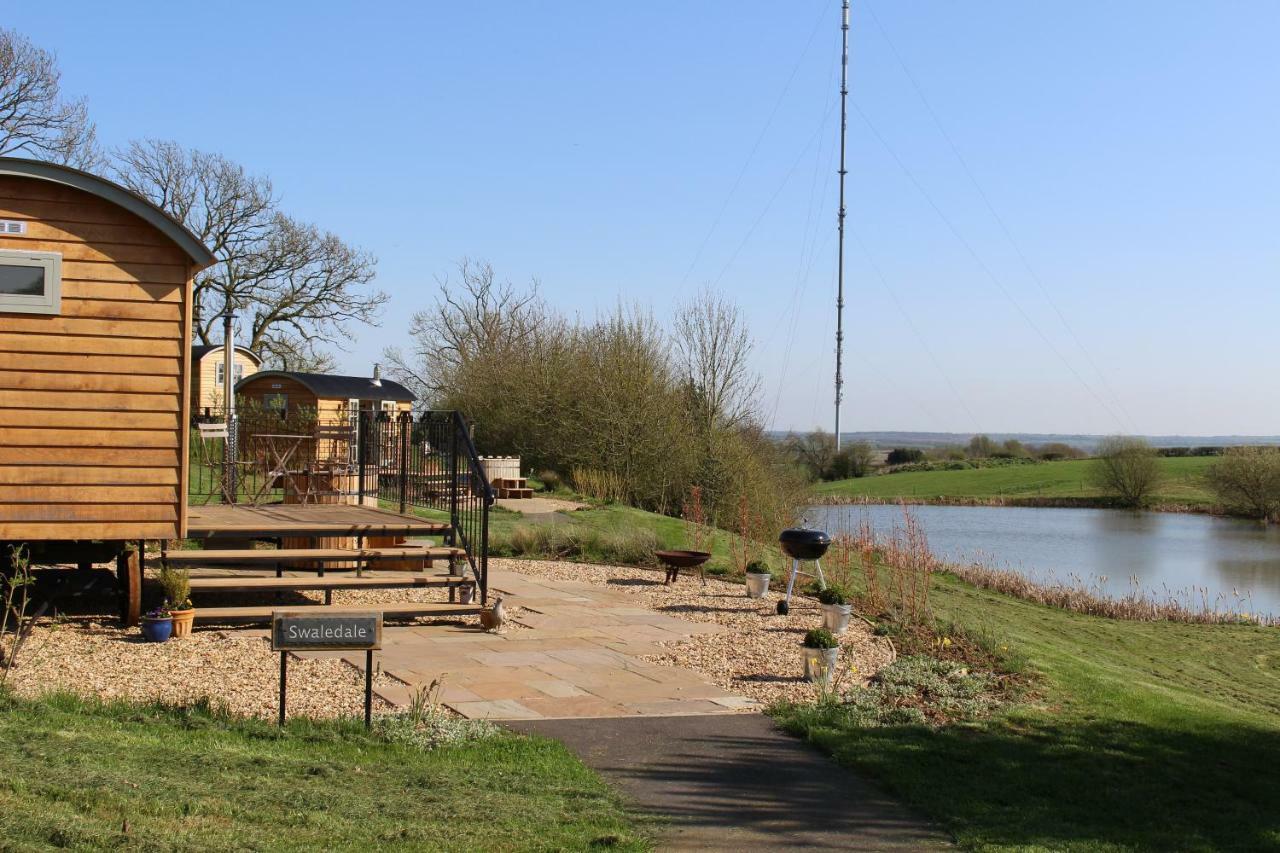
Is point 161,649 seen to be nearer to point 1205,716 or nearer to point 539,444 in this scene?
point 1205,716

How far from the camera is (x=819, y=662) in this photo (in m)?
8.14

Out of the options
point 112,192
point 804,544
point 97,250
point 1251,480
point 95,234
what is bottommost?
point 804,544

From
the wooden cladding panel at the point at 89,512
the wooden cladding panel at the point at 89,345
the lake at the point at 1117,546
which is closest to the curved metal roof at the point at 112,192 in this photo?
the wooden cladding panel at the point at 89,345

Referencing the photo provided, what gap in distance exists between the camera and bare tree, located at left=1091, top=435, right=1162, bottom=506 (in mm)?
44781

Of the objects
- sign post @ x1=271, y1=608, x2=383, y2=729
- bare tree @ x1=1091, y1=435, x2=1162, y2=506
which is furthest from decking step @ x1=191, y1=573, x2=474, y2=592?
bare tree @ x1=1091, y1=435, x2=1162, y2=506

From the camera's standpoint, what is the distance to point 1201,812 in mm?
5938

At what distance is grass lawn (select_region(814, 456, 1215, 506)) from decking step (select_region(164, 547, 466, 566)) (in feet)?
105

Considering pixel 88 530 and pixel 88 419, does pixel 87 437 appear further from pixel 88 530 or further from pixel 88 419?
pixel 88 530

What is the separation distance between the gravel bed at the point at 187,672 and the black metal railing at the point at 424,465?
2.31 m

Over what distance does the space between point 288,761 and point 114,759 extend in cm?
77

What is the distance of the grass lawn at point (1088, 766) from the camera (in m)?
5.37

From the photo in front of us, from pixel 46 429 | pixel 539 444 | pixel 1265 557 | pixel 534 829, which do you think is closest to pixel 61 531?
pixel 46 429

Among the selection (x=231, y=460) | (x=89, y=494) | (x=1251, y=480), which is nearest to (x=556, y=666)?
(x=89, y=494)

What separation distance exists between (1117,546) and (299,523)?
24809 mm
